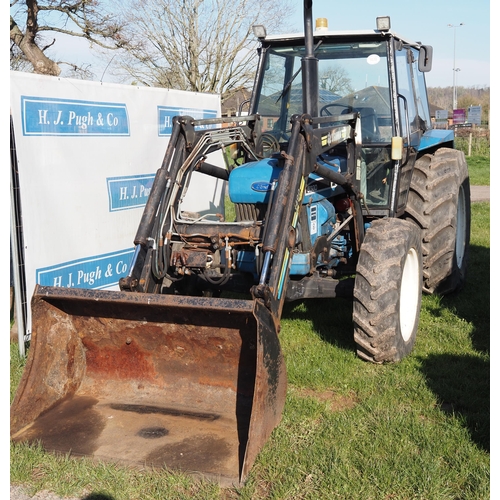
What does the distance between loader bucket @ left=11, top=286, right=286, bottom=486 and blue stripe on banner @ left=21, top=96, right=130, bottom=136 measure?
6.07 feet

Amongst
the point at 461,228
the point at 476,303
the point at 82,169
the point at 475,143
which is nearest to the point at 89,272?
the point at 82,169

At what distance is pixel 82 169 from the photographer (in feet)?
20.4

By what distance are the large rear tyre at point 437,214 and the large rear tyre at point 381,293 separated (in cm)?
115

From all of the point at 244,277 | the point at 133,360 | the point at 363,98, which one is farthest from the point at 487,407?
the point at 363,98

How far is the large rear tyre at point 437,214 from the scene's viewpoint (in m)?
6.37

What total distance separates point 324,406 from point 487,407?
1054 millimetres

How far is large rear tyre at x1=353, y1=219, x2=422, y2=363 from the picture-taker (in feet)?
16.0

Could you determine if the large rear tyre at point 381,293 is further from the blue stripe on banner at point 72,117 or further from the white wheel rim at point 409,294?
the blue stripe on banner at point 72,117

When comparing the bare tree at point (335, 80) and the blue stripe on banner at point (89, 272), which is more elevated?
the bare tree at point (335, 80)

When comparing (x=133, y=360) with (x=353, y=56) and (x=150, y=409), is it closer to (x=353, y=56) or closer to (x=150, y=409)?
(x=150, y=409)

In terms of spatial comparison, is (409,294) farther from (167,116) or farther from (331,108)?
(167,116)

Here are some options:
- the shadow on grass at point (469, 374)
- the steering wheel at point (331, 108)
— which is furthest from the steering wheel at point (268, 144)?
the shadow on grass at point (469, 374)

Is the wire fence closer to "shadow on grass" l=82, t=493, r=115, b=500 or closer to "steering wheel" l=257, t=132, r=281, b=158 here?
"steering wheel" l=257, t=132, r=281, b=158

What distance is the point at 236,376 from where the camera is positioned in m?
4.34
